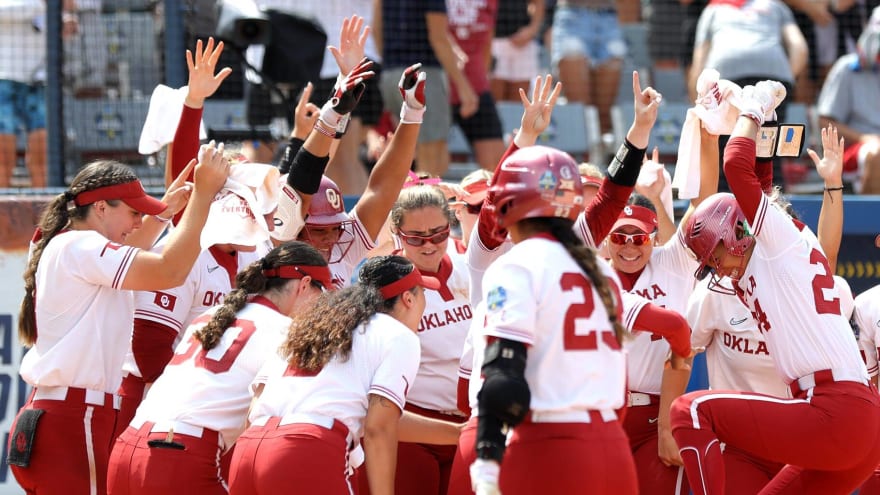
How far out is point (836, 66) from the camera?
8.41 metres

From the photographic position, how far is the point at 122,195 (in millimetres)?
4664

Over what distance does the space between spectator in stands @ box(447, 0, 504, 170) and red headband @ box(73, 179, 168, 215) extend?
3.30m

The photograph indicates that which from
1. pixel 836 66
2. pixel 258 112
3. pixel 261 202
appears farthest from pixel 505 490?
pixel 836 66

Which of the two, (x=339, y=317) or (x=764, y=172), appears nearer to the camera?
(x=339, y=317)

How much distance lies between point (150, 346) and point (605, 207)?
2085mm

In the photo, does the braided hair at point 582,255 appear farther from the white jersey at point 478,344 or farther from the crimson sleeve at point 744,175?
the crimson sleeve at point 744,175

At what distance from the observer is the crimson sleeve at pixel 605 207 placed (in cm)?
415

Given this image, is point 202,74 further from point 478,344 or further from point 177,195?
point 478,344

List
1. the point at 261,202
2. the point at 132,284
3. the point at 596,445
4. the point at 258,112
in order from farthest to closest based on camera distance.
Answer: the point at 258,112 < the point at 261,202 < the point at 132,284 < the point at 596,445

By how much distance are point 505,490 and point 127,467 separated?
1.53m

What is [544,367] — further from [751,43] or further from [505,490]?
[751,43]

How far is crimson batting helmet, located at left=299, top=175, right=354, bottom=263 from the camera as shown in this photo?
5.15 meters

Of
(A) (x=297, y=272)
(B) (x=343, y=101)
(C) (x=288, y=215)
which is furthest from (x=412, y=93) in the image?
(A) (x=297, y=272)

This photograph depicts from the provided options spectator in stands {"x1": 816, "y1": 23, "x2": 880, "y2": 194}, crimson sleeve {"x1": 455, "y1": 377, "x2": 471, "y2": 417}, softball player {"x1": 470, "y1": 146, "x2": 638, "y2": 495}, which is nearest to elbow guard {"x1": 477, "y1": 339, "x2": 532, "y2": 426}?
softball player {"x1": 470, "y1": 146, "x2": 638, "y2": 495}
